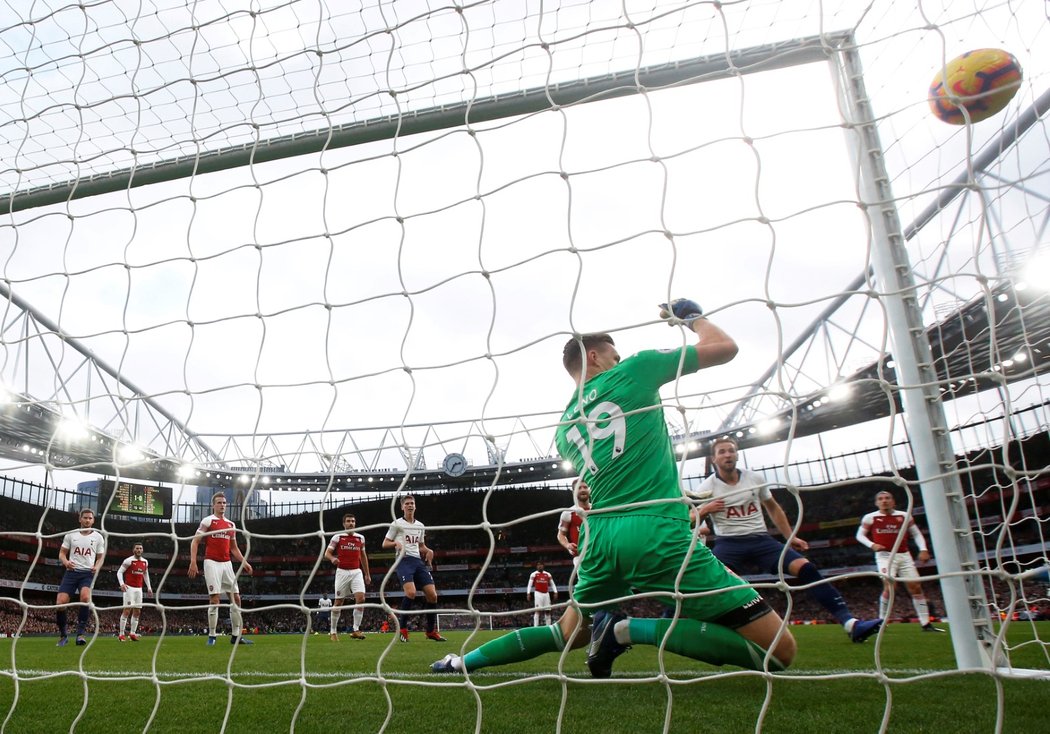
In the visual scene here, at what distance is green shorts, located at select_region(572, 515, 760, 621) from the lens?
2570 mm

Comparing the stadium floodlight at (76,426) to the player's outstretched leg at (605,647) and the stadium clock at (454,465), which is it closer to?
the player's outstretched leg at (605,647)

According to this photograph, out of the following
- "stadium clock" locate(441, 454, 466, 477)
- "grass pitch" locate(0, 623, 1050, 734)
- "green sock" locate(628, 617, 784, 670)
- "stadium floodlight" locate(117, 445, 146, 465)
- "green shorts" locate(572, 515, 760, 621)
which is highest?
"stadium clock" locate(441, 454, 466, 477)

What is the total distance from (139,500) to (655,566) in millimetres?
33191

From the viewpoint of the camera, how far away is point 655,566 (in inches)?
102

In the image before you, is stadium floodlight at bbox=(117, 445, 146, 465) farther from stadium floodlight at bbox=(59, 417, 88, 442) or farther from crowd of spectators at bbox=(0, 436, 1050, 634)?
crowd of spectators at bbox=(0, 436, 1050, 634)

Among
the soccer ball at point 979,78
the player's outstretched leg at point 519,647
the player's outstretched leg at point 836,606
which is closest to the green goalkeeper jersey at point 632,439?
the player's outstretched leg at point 519,647

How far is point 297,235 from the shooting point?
311cm

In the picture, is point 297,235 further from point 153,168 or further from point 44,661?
point 44,661

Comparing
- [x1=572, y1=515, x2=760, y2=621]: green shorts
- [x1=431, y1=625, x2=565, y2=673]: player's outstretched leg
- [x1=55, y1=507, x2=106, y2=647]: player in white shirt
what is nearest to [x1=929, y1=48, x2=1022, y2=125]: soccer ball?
[x1=572, y1=515, x2=760, y2=621]: green shorts

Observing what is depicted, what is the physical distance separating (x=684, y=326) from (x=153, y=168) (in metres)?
3.15

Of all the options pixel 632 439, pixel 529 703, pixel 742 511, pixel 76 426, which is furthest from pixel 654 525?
pixel 76 426

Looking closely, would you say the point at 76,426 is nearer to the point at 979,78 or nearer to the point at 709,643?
the point at 709,643

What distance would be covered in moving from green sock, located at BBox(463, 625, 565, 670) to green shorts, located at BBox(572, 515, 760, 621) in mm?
538

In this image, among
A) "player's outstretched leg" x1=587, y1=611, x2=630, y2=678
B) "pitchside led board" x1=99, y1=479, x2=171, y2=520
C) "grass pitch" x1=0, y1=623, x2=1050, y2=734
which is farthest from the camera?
"pitchside led board" x1=99, y1=479, x2=171, y2=520
